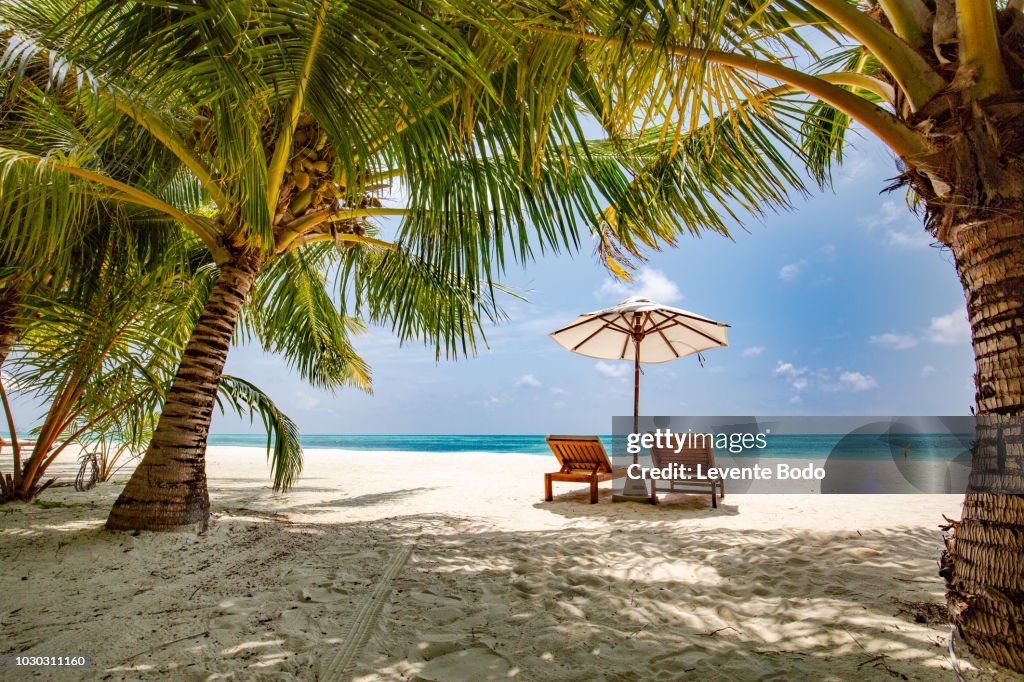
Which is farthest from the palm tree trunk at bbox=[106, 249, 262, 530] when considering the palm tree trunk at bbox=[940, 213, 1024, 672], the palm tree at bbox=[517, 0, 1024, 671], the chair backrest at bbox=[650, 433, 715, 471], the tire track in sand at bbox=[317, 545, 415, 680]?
the chair backrest at bbox=[650, 433, 715, 471]

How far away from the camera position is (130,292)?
4.07 meters

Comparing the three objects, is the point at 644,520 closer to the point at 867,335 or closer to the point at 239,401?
the point at 239,401

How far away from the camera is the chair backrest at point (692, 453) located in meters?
5.78

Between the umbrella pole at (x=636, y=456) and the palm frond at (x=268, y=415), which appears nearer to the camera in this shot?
the palm frond at (x=268, y=415)

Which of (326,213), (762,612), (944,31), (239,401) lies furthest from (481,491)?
(944,31)

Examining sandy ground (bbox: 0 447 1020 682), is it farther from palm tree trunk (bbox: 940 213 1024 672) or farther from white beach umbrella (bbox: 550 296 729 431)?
white beach umbrella (bbox: 550 296 729 431)

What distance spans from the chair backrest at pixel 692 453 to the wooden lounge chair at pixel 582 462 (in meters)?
0.58

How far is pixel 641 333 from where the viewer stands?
21.4 feet

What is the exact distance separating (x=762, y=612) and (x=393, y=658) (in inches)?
67.7

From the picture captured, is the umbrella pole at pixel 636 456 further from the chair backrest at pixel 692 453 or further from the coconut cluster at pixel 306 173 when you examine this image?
the coconut cluster at pixel 306 173

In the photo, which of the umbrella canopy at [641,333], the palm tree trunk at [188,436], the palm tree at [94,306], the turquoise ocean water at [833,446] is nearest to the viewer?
the palm tree trunk at [188,436]

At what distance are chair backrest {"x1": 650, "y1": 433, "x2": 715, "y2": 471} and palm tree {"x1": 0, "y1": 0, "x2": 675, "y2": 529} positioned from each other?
2609 millimetres

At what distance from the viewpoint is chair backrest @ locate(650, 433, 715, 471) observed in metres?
5.78

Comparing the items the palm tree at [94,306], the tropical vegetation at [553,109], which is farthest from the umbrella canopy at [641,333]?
the palm tree at [94,306]
